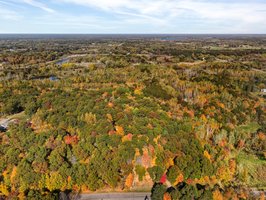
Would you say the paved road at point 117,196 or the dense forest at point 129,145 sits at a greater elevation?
the dense forest at point 129,145

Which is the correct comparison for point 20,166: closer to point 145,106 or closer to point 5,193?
point 5,193

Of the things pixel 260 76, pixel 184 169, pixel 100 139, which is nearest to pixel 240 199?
pixel 184 169

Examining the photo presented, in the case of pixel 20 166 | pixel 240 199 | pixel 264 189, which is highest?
pixel 20 166

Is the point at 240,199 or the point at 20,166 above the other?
the point at 20,166

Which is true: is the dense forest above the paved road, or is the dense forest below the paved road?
above

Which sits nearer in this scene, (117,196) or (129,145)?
→ (117,196)

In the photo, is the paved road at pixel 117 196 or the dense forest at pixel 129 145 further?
the dense forest at pixel 129 145

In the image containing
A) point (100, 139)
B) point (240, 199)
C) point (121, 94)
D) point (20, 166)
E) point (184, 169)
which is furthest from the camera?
point (121, 94)

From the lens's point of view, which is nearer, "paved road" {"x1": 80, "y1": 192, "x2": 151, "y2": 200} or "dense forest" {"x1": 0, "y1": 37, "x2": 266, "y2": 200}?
"paved road" {"x1": 80, "y1": 192, "x2": 151, "y2": 200}

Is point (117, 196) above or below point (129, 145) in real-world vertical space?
below

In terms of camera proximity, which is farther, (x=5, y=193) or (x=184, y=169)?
(x=184, y=169)

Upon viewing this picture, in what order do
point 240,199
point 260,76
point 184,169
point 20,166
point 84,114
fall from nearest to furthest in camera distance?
point 240,199 → point 20,166 → point 184,169 → point 84,114 → point 260,76
